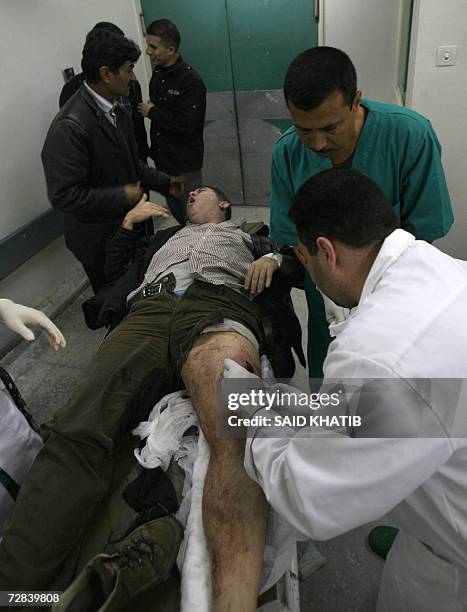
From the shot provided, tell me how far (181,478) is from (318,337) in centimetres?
88

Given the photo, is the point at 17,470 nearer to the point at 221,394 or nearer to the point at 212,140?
the point at 221,394

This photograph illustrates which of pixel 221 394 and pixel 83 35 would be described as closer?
pixel 221 394

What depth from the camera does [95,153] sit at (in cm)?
229

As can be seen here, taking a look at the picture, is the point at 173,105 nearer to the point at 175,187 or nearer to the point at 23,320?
the point at 175,187

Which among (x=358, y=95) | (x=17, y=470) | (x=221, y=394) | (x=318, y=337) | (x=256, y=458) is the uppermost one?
(x=358, y=95)

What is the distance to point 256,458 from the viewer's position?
1.03 metres

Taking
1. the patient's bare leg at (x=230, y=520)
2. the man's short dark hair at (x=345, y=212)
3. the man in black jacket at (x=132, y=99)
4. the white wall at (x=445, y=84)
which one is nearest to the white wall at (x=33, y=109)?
the man in black jacket at (x=132, y=99)

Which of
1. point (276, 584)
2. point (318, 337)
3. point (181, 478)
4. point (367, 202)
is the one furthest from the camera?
point (318, 337)

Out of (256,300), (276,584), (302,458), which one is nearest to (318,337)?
(256,300)

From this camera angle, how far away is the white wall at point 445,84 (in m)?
2.32

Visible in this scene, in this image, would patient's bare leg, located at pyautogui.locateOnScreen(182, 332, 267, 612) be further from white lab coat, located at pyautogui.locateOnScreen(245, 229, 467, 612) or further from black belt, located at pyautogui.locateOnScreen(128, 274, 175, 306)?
black belt, located at pyautogui.locateOnScreen(128, 274, 175, 306)

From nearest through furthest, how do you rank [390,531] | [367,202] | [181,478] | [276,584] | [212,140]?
[367,202] < [276,584] < [181,478] < [390,531] < [212,140]

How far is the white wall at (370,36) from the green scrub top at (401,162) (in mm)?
2115

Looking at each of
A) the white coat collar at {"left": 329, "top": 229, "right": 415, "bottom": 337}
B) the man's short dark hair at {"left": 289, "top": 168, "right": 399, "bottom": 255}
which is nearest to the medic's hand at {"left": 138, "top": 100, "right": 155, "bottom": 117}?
the man's short dark hair at {"left": 289, "top": 168, "right": 399, "bottom": 255}
